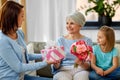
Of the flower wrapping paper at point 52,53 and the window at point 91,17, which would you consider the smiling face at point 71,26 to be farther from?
the window at point 91,17

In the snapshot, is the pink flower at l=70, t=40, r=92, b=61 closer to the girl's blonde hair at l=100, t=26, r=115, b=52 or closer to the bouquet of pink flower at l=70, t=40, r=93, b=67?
the bouquet of pink flower at l=70, t=40, r=93, b=67

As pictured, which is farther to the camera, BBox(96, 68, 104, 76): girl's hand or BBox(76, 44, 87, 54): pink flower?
BBox(96, 68, 104, 76): girl's hand

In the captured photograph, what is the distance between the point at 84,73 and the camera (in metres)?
2.50

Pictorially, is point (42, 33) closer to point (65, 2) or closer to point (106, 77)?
point (65, 2)

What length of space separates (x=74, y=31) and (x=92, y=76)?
1.57 ft

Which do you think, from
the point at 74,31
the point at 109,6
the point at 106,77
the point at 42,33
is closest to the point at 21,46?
the point at 74,31

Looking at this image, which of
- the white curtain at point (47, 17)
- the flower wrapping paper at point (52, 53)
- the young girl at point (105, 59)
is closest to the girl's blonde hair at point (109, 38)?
the young girl at point (105, 59)

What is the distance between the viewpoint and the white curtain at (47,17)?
3.61 metres

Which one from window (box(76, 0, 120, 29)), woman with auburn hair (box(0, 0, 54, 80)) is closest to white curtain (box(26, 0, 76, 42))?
window (box(76, 0, 120, 29))

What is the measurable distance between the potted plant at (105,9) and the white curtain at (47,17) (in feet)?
0.97

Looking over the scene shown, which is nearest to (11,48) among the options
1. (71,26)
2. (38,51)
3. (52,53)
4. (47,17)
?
(52,53)

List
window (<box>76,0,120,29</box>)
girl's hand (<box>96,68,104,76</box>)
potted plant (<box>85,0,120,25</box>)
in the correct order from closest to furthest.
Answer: girl's hand (<box>96,68,104,76</box>) < potted plant (<box>85,0,120,25</box>) < window (<box>76,0,120,29</box>)

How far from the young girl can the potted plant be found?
2.88 ft

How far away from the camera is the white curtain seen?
11.9 feet
